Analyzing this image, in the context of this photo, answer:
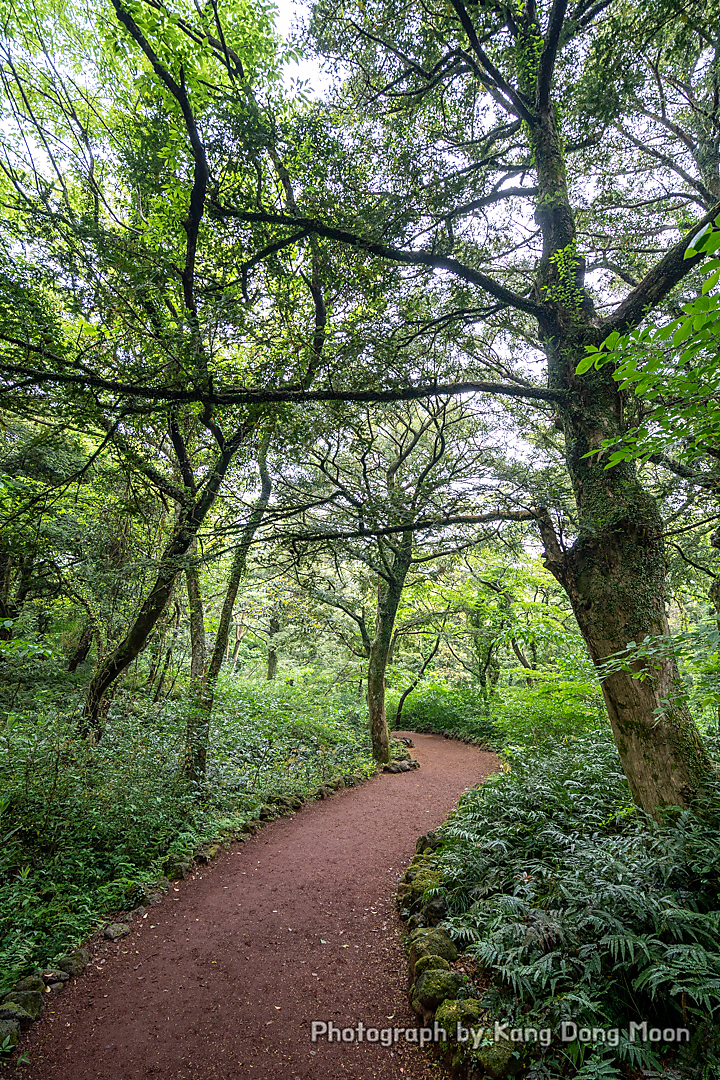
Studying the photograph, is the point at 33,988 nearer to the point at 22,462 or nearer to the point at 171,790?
the point at 171,790

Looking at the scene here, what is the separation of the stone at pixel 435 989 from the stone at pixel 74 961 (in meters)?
3.02

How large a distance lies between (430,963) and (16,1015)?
3255mm

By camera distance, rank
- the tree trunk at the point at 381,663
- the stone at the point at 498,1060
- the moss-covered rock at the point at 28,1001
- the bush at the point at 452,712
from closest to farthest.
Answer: the stone at the point at 498,1060
the moss-covered rock at the point at 28,1001
the tree trunk at the point at 381,663
the bush at the point at 452,712

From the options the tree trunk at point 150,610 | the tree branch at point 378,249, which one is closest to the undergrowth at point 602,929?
the tree branch at point 378,249

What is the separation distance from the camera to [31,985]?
3555 mm

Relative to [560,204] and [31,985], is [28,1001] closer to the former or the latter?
[31,985]

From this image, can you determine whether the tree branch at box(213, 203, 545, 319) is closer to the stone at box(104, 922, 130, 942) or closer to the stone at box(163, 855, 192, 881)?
the stone at box(104, 922, 130, 942)

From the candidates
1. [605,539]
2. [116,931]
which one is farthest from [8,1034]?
[605,539]

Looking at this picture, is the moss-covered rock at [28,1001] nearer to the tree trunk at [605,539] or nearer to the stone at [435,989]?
the stone at [435,989]

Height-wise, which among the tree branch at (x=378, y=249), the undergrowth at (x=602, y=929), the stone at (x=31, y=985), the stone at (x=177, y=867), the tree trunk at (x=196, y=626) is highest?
the tree branch at (x=378, y=249)

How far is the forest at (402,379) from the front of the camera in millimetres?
3064

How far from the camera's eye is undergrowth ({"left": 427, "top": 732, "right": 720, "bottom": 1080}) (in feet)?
7.88

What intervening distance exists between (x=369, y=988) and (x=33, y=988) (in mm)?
2801

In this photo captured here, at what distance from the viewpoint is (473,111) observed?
5156 mm
